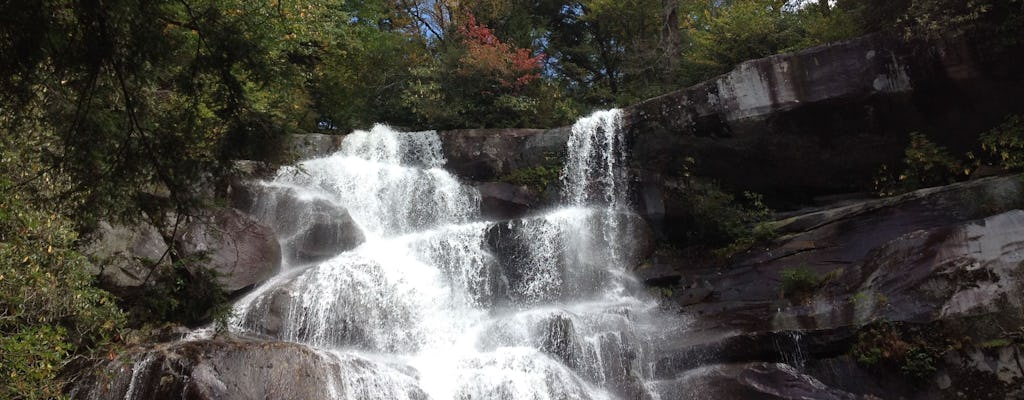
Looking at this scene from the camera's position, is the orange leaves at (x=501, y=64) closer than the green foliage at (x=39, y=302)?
No

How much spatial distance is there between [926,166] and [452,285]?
8.37 meters

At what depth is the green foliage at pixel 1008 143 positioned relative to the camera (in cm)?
1091

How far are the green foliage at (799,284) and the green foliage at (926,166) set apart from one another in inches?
127

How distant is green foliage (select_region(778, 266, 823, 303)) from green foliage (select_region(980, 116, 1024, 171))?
11.6 ft

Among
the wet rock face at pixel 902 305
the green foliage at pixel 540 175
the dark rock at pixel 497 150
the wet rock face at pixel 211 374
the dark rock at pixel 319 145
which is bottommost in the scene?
the wet rock face at pixel 902 305

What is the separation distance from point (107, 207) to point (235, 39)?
1.56 m

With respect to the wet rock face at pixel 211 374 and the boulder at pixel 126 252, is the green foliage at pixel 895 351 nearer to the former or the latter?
the wet rock face at pixel 211 374

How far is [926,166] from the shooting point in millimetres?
11992

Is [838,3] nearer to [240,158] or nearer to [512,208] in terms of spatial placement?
[512,208]

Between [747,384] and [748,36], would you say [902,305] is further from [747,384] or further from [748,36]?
[748,36]

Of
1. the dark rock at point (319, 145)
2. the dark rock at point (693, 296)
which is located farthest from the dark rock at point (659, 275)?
the dark rock at point (319, 145)

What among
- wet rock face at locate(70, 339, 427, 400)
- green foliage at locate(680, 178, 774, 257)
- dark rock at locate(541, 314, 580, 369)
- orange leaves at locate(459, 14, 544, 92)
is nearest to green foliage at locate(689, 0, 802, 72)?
green foliage at locate(680, 178, 774, 257)

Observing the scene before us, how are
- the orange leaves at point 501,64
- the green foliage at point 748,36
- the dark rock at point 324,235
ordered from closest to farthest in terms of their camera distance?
the dark rock at point 324,235
the green foliage at point 748,36
the orange leaves at point 501,64

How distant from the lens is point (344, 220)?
14.1 m
